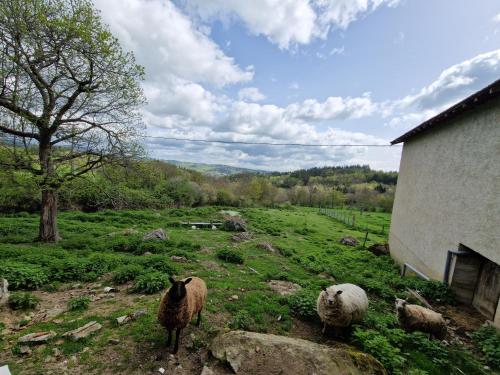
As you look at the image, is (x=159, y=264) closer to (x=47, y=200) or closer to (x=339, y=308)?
(x=339, y=308)

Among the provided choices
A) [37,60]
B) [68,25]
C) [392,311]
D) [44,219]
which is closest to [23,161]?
[44,219]

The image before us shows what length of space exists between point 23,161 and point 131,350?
10.9 metres

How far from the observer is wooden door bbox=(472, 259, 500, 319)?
8.06 m

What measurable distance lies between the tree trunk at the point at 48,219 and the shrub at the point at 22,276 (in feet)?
16.3

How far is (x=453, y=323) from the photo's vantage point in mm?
7805

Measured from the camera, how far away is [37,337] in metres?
4.99

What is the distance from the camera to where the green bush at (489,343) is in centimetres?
575

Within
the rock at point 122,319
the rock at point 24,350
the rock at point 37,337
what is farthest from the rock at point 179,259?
the rock at point 24,350

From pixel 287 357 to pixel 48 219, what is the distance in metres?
14.0

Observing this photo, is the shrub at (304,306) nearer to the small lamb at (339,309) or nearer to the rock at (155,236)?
the small lamb at (339,309)

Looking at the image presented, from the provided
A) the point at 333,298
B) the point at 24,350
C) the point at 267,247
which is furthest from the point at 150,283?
the point at 267,247

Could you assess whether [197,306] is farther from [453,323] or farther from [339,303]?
[453,323]

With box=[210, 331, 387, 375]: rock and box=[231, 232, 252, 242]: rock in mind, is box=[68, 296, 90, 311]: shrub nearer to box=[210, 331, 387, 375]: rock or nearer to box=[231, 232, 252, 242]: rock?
box=[210, 331, 387, 375]: rock

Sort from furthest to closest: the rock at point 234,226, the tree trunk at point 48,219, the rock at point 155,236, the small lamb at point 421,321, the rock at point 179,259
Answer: the rock at point 234,226, the rock at point 155,236, the tree trunk at point 48,219, the rock at point 179,259, the small lamb at point 421,321
